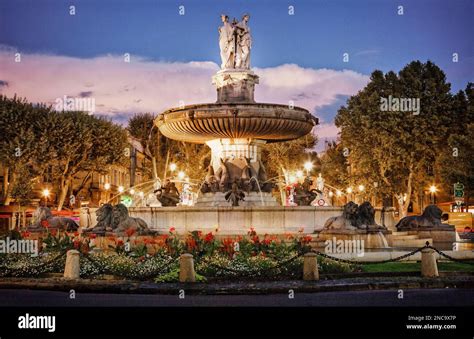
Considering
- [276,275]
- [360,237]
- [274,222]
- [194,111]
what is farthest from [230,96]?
[276,275]

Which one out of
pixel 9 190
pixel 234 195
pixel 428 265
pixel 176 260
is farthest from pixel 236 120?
pixel 9 190

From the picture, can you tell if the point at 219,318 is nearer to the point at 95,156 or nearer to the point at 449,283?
the point at 449,283

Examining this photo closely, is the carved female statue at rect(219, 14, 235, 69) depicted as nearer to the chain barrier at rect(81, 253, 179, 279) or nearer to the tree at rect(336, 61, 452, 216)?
the chain barrier at rect(81, 253, 179, 279)

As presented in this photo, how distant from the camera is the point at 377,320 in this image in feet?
34.8

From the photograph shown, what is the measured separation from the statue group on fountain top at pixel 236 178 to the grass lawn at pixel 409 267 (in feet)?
30.5

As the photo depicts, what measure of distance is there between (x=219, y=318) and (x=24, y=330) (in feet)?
9.43

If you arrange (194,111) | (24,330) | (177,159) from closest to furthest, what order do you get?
(24,330) < (194,111) < (177,159)

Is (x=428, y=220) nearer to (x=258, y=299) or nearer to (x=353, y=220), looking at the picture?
(x=353, y=220)

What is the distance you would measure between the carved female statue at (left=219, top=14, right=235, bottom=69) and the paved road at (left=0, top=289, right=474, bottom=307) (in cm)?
1594

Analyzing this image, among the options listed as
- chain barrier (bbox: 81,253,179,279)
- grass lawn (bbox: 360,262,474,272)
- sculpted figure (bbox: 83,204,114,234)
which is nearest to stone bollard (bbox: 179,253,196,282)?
chain barrier (bbox: 81,253,179,279)

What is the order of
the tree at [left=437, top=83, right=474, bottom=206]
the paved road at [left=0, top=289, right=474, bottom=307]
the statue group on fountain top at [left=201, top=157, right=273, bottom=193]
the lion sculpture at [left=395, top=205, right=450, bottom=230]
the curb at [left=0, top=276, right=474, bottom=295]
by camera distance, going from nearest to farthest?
the paved road at [left=0, top=289, right=474, bottom=307] < the curb at [left=0, top=276, right=474, bottom=295] < the lion sculpture at [left=395, top=205, right=450, bottom=230] < the statue group on fountain top at [left=201, top=157, right=273, bottom=193] < the tree at [left=437, top=83, right=474, bottom=206]

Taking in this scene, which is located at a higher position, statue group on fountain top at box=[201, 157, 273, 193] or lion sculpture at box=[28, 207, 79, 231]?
statue group on fountain top at box=[201, 157, 273, 193]

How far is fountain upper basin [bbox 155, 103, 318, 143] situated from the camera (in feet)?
81.3

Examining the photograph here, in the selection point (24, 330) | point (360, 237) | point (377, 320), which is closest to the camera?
point (24, 330)
